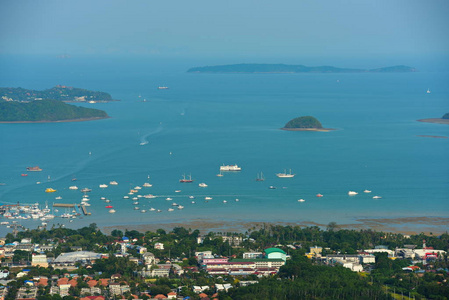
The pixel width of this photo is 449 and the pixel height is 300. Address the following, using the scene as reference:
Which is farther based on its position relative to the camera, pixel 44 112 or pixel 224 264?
pixel 44 112

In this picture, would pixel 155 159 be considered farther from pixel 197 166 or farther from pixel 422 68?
pixel 422 68

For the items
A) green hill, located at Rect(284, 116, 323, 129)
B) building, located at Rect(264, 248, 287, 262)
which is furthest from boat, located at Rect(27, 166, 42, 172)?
green hill, located at Rect(284, 116, 323, 129)

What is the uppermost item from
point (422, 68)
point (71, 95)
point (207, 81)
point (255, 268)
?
point (422, 68)

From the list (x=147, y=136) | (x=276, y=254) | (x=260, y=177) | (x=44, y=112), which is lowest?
(x=276, y=254)

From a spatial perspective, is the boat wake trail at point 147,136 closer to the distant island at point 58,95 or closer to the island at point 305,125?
the island at point 305,125

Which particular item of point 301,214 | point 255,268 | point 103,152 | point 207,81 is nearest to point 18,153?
point 103,152

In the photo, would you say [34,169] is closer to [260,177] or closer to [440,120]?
[260,177]

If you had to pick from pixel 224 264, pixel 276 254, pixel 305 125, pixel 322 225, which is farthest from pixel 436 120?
pixel 224 264
